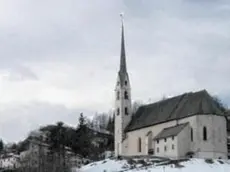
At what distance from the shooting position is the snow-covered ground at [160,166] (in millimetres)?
61438

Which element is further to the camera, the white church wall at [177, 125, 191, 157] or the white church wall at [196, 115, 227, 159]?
the white church wall at [177, 125, 191, 157]

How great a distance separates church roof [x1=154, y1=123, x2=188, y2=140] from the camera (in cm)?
7106

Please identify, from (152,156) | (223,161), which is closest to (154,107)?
(152,156)

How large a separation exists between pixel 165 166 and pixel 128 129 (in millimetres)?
22191

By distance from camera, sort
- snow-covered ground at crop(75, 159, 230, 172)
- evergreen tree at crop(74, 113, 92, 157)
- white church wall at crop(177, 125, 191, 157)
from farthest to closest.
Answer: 1. evergreen tree at crop(74, 113, 92, 157)
2. white church wall at crop(177, 125, 191, 157)
3. snow-covered ground at crop(75, 159, 230, 172)

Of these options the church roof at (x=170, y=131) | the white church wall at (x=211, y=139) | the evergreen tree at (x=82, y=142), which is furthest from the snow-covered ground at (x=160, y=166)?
the evergreen tree at (x=82, y=142)

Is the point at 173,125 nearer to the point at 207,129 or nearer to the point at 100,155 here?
the point at 207,129

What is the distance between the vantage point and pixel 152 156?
72812mm

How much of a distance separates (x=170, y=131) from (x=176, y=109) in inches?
148

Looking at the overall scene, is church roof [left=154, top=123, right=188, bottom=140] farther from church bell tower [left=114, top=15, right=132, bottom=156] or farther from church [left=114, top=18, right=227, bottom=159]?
church bell tower [left=114, top=15, right=132, bottom=156]

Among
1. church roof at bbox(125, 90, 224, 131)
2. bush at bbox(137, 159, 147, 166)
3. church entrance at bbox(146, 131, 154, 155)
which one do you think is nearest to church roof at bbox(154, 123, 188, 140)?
church roof at bbox(125, 90, 224, 131)

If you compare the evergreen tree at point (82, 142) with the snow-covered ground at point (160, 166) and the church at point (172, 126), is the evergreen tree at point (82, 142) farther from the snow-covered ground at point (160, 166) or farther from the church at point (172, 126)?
the snow-covered ground at point (160, 166)

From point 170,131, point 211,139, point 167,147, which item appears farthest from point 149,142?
point 211,139

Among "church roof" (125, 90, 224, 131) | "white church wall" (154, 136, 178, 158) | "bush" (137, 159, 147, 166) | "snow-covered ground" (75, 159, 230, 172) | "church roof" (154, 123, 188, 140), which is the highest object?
"church roof" (125, 90, 224, 131)
